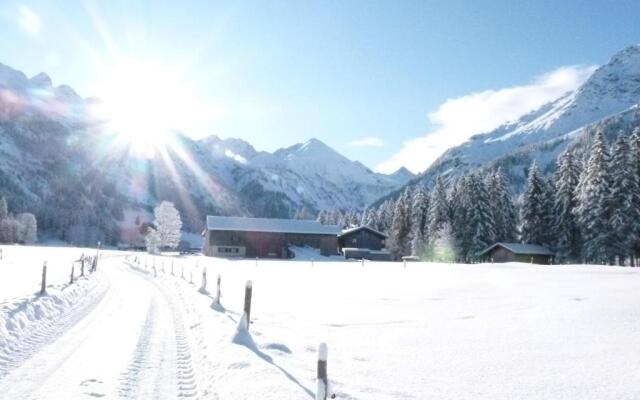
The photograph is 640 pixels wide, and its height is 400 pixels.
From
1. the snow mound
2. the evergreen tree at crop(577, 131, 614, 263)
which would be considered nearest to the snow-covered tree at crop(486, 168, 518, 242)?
the evergreen tree at crop(577, 131, 614, 263)

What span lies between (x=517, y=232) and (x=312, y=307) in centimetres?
6166

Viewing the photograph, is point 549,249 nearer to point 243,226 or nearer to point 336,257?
point 336,257

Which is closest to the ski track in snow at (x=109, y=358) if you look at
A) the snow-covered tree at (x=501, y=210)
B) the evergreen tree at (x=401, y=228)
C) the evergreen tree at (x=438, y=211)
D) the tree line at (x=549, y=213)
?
the tree line at (x=549, y=213)

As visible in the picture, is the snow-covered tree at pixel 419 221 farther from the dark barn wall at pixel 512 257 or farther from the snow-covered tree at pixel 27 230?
the snow-covered tree at pixel 27 230

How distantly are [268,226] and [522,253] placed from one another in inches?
1802

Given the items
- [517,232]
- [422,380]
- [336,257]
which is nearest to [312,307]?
[422,380]

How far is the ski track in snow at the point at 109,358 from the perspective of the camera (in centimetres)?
789

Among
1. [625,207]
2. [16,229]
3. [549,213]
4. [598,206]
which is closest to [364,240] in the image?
[549,213]

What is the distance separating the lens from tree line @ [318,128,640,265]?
52.9 meters

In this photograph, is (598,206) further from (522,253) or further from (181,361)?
(181,361)

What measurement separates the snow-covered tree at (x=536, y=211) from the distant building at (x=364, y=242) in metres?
29.9

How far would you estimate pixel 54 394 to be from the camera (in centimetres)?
759

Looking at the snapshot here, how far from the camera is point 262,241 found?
88812mm

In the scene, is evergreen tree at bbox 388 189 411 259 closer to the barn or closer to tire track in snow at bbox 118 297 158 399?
the barn
